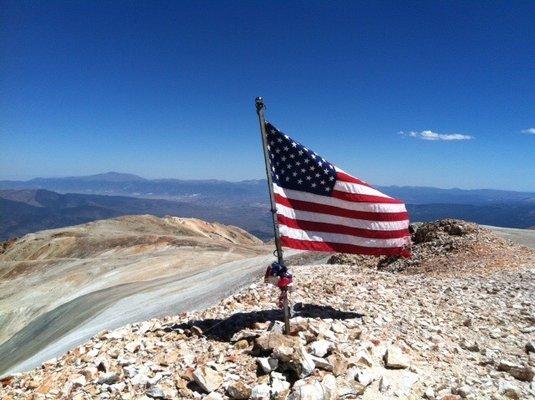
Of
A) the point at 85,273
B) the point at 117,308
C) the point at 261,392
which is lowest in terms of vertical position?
the point at 85,273

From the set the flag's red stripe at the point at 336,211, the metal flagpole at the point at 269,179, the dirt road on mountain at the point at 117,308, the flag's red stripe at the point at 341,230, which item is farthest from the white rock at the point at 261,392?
the dirt road on mountain at the point at 117,308

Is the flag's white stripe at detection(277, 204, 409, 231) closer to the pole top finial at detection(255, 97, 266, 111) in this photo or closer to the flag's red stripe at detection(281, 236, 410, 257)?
the flag's red stripe at detection(281, 236, 410, 257)

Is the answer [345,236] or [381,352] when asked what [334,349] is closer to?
[381,352]

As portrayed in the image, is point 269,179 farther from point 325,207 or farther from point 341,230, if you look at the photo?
point 341,230

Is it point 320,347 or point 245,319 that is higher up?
point 320,347

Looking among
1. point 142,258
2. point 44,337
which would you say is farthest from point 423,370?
point 142,258

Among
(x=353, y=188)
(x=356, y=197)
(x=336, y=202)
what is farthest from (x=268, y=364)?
(x=353, y=188)

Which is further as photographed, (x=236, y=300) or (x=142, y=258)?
(x=142, y=258)
